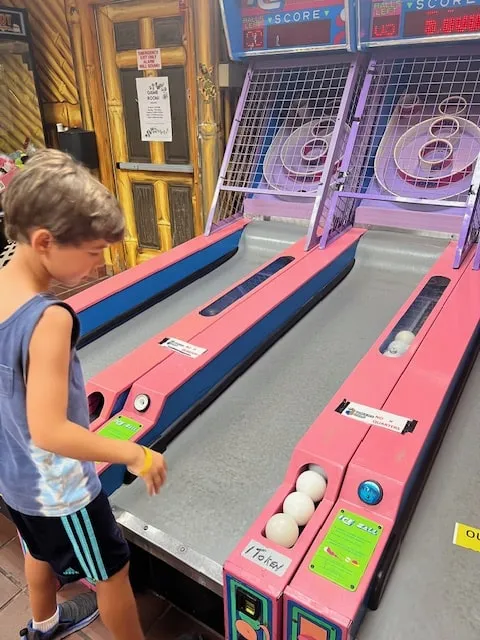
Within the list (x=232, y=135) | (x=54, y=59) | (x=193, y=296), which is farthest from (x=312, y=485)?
(x=54, y=59)

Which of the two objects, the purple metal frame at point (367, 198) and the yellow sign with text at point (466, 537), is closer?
the yellow sign with text at point (466, 537)

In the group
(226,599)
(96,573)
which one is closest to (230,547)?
(226,599)

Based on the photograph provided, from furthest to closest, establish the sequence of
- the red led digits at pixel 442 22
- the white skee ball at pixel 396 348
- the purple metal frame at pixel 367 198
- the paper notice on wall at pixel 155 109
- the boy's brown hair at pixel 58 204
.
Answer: the paper notice on wall at pixel 155 109 → the purple metal frame at pixel 367 198 → the red led digits at pixel 442 22 → the white skee ball at pixel 396 348 → the boy's brown hair at pixel 58 204

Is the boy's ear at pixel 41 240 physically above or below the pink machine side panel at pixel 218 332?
above

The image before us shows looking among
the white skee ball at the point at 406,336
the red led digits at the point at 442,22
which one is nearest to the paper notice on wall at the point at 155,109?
the red led digits at the point at 442,22

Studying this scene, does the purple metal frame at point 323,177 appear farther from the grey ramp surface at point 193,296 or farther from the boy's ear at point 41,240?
the boy's ear at point 41,240

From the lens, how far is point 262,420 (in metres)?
1.80

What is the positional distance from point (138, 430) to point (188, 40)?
104 inches

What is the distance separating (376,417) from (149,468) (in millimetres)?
718

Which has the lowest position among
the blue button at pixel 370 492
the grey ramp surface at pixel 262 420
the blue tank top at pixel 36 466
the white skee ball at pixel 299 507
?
the grey ramp surface at pixel 262 420

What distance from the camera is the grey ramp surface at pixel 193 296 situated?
2232mm

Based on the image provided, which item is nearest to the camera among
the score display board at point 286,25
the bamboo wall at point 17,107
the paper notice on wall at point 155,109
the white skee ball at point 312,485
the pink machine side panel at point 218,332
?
the white skee ball at point 312,485

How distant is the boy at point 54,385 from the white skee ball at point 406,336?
116 centimetres

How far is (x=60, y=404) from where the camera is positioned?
3.10 feet
